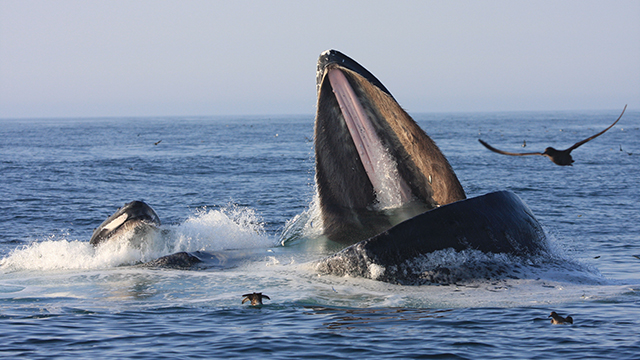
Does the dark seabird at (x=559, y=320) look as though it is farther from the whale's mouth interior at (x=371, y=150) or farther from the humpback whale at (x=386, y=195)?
the whale's mouth interior at (x=371, y=150)

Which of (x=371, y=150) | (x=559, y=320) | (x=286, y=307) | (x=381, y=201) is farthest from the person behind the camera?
(x=381, y=201)

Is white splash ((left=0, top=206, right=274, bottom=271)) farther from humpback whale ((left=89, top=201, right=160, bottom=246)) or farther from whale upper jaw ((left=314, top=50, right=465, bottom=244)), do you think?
whale upper jaw ((left=314, top=50, right=465, bottom=244))

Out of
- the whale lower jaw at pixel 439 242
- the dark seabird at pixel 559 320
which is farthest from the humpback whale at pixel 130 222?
the dark seabird at pixel 559 320

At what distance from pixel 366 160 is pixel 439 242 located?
5.97 ft

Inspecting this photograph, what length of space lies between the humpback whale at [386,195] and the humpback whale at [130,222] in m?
2.51

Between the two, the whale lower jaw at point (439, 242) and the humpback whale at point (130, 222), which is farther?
the humpback whale at point (130, 222)

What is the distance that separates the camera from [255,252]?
909 cm

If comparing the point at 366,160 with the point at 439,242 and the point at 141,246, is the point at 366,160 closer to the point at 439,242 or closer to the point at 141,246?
the point at 439,242

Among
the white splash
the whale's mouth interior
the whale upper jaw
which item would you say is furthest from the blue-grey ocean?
the whale's mouth interior

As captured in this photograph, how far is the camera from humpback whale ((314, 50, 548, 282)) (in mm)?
7082

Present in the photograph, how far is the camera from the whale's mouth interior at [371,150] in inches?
323

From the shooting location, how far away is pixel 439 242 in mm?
7055

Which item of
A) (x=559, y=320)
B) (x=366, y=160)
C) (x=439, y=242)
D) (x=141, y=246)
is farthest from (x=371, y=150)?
(x=141, y=246)

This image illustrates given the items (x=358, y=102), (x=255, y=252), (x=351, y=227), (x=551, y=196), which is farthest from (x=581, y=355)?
(x=551, y=196)
